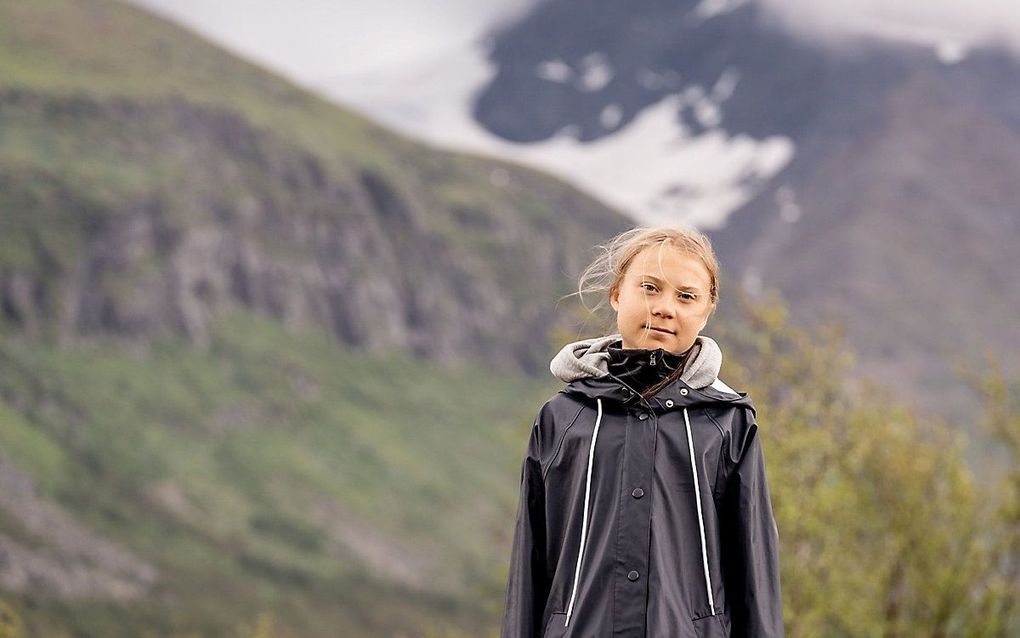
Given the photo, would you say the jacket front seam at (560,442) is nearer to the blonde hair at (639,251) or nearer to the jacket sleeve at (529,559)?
the jacket sleeve at (529,559)

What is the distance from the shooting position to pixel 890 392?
1344 inches

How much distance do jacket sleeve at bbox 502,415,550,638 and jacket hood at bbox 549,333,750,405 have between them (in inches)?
13.1

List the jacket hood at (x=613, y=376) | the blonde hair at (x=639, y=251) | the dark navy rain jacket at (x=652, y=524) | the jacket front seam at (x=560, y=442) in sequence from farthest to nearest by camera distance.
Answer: the blonde hair at (x=639, y=251) < the jacket front seam at (x=560, y=442) < the jacket hood at (x=613, y=376) < the dark navy rain jacket at (x=652, y=524)

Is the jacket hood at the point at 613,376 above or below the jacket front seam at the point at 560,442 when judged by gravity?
above

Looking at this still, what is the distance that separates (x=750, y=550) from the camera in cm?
707

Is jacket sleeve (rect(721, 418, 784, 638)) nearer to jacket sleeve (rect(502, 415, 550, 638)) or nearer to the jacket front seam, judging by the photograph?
the jacket front seam

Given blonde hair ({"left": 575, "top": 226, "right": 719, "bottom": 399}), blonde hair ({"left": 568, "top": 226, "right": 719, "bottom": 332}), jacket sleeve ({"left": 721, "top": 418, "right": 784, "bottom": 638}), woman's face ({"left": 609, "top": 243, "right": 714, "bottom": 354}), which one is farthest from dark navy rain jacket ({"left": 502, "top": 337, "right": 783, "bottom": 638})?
blonde hair ({"left": 568, "top": 226, "right": 719, "bottom": 332})

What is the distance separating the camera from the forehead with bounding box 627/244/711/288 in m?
7.48

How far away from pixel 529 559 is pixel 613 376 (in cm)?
106

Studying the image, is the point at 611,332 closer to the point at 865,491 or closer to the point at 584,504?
the point at 584,504

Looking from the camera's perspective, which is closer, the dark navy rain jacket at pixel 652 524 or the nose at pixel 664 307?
the dark navy rain jacket at pixel 652 524

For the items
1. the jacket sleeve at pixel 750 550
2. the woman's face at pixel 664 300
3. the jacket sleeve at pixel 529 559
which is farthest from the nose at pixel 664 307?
the jacket sleeve at pixel 529 559

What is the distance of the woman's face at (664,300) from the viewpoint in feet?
24.5

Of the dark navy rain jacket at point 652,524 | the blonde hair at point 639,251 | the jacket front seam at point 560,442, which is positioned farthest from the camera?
the blonde hair at point 639,251
